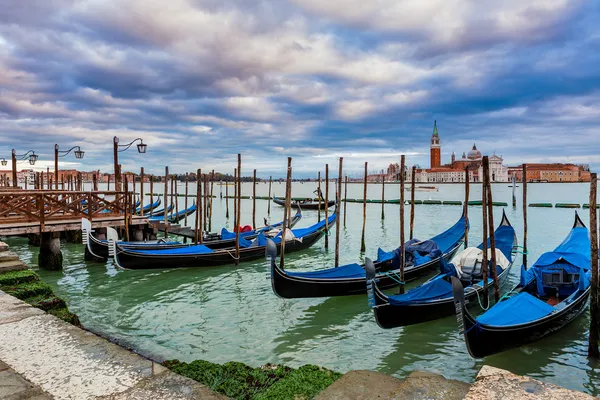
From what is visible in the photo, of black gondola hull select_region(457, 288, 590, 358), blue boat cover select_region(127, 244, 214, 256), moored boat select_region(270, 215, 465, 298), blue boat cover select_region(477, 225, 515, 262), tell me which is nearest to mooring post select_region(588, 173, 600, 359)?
black gondola hull select_region(457, 288, 590, 358)

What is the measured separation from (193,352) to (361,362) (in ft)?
7.12

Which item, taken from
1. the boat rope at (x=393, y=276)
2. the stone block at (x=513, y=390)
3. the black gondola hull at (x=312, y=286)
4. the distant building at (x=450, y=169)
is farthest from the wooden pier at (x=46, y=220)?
the distant building at (x=450, y=169)

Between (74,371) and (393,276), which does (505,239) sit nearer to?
(393,276)

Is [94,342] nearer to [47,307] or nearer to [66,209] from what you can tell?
[47,307]

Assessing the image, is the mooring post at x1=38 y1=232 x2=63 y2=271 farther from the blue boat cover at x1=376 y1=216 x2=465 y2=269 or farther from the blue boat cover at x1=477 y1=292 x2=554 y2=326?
the blue boat cover at x1=477 y1=292 x2=554 y2=326

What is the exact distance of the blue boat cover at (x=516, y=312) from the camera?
4.67 metres

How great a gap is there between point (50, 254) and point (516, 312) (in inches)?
396

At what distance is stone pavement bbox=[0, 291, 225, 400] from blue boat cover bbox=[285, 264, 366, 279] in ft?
12.8

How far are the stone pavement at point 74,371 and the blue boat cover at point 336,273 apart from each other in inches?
154

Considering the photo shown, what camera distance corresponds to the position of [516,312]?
15.9 ft

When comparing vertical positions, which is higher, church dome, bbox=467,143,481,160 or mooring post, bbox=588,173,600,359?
church dome, bbox=467,143,481,160

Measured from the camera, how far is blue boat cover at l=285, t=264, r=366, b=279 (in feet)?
22.2

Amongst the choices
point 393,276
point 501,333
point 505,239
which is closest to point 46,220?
point 393,276

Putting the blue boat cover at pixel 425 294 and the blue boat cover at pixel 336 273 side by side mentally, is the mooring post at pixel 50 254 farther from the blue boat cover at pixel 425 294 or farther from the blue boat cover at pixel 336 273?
the blue boat cover at pixel 425 294
